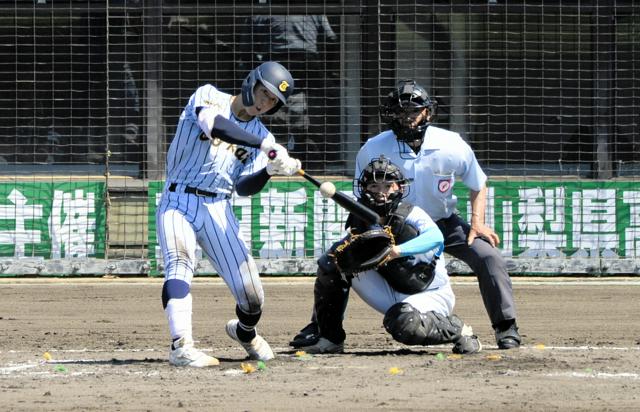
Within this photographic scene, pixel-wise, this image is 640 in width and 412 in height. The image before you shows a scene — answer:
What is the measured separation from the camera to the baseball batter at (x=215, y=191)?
23.5 ft

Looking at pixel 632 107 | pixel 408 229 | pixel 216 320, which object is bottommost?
pixel 216 320

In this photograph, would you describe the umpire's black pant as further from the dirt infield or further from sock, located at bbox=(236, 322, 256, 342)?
sock, located at bbox=(236, 322, 256, 342)

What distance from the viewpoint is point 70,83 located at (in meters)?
15.1

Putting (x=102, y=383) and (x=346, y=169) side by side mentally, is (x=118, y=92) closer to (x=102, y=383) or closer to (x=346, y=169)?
(x=346, y=169)

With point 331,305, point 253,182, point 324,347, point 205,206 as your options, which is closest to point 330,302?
point 331,305

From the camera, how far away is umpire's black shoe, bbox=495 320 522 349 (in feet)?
26.2

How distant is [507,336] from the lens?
8016mm

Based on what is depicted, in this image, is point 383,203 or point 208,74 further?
point 208,74

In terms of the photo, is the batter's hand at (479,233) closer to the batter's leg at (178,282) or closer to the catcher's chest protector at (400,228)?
the catcher's chest protector at (400,228)

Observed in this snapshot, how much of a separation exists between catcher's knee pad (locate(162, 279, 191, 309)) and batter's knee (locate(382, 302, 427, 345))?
1272 millimetres

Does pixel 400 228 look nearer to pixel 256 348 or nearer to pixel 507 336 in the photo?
pixel 507 336

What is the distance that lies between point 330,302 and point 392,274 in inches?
18.4

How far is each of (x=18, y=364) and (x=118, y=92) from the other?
8.14m

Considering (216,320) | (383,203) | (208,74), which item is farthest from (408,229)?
(208,74)
